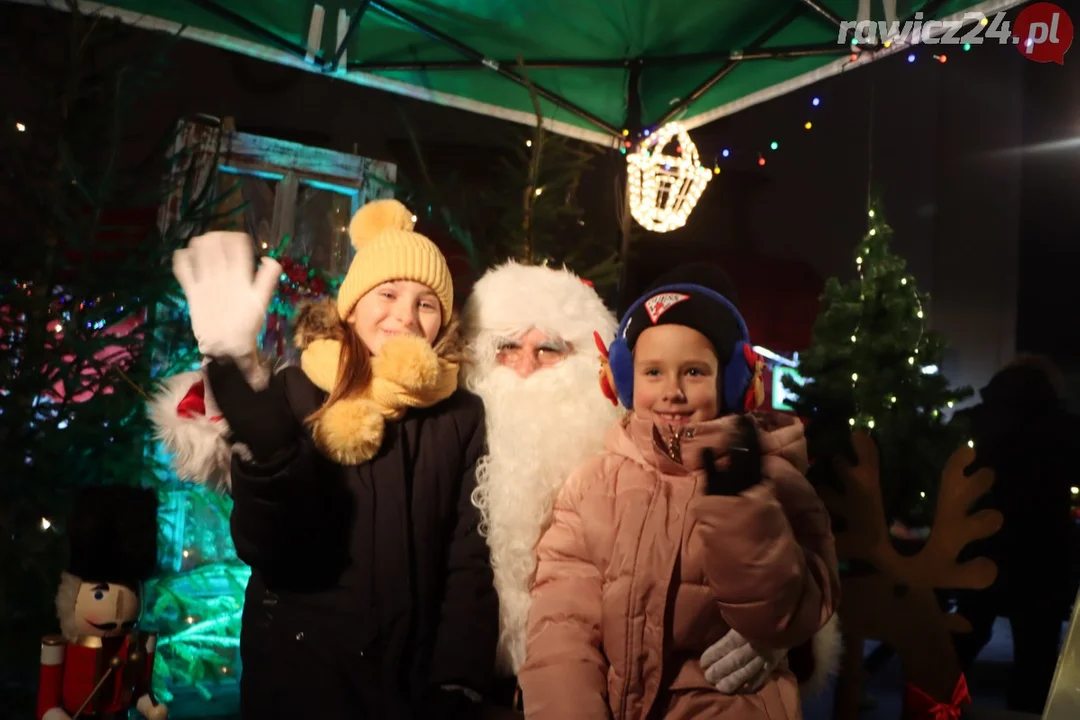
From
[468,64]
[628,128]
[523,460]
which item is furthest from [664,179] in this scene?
[523,460]

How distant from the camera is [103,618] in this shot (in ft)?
8.14

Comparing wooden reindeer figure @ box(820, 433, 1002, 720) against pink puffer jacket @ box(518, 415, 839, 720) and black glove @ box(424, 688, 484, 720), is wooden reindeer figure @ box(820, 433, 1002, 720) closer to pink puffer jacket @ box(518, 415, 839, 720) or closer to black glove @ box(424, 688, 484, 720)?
pink puffer jacket @ box(518, 415, 839, 720)

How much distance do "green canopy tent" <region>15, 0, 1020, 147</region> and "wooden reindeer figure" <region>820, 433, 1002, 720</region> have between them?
6.63 feet

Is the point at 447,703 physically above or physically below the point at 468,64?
below

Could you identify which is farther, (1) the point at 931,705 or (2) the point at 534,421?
(1) the point at 931,705

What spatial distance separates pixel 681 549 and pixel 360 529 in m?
0.92

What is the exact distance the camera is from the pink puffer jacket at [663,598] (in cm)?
196

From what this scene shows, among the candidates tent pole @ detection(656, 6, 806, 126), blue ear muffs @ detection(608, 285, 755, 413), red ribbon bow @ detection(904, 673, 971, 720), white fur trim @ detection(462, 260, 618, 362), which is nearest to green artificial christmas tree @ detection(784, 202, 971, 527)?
red ribbon bow @ detection(904, 673, 971, 720)

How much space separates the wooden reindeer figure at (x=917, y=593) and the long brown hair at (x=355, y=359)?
1.55m

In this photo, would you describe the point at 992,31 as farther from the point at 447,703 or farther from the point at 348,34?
the point at 447,703

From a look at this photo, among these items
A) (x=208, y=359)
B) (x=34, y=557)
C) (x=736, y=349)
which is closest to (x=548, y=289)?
(x=736, y=349)

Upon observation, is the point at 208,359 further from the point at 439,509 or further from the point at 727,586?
the point at 727,586

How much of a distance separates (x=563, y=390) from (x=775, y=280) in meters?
4.15

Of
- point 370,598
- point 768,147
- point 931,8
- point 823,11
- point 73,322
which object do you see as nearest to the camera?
point 370,598
